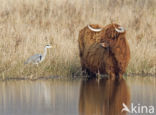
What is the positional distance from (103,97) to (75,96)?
0.63m

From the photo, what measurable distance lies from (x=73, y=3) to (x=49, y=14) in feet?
4.68

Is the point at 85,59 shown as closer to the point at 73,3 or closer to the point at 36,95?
the point at 36,95

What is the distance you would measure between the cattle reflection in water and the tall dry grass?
141 cm

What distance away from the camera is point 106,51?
15844 millimetres

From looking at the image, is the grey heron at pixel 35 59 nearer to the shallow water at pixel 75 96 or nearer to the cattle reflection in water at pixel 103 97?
the shallow water at pixel 75 96

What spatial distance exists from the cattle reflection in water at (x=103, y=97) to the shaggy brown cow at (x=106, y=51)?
1.28ft

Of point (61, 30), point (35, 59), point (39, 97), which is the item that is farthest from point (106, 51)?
point (61, 30)

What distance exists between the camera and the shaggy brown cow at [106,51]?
15586 mm

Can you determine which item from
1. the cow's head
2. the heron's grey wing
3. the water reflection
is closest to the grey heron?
the heron's grey wing

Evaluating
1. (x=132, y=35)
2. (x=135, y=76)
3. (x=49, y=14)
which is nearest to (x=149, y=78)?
(x=135, y=76)

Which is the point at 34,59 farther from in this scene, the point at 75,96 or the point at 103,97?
the point at 103,97

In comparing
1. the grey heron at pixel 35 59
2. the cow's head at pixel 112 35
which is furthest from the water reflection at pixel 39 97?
the cow's head at pixel 112 35

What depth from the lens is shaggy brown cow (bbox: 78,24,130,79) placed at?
15.6 m

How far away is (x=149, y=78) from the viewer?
16.0 m
